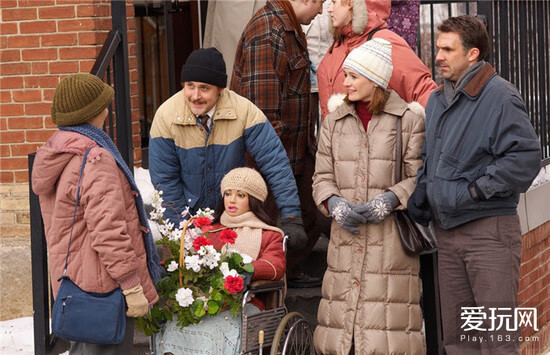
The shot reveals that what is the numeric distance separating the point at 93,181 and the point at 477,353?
92.7 inches

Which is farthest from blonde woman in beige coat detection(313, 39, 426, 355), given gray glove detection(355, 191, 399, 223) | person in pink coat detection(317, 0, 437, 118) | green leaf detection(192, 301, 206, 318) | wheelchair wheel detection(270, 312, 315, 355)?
green leaf detection(192, 301, 206, 318)

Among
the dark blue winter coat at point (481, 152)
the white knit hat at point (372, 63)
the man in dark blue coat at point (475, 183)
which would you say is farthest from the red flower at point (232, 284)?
the white knit hat at point (372, 63)

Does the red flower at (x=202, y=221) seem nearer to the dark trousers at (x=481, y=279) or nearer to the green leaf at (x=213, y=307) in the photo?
the green leaf at (x=213, y=307)

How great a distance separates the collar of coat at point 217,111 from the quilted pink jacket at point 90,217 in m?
0.94

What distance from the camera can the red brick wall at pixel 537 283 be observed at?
7.72 m

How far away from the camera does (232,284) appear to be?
16.8 ft

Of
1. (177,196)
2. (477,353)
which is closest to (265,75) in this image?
(177,196)

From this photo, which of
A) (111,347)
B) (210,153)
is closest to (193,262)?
(111,347)

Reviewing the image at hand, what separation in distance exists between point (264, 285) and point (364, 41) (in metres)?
1.79

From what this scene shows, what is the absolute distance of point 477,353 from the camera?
5.54 metres

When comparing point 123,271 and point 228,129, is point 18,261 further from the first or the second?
point 123,271

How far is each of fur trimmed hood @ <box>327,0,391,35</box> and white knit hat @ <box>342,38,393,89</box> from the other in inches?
23.6

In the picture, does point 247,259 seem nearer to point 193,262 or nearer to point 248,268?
point 248,268

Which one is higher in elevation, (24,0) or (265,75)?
(24,0)
